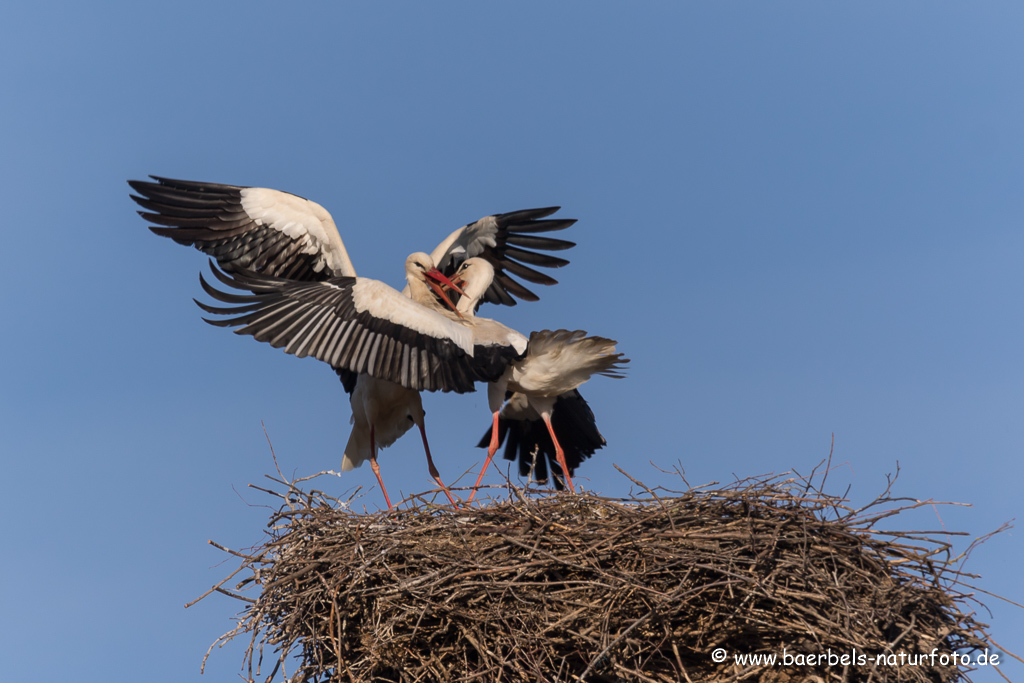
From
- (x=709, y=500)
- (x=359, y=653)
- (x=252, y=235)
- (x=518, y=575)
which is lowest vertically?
(x=359, y=653)

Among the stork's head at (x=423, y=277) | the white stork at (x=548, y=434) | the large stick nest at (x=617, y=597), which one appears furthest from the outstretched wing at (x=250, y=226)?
the large stick nest at (x=617, y=597)

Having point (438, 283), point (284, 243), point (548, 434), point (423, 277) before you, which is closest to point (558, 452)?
point (548, 434)

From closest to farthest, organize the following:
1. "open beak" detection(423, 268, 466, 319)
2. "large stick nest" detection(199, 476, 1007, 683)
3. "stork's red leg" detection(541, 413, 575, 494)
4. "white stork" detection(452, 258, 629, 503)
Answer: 1. "large stick nest" detection(199, 476, 1007, 683)
2. "white stork" detection(452, 258, 629, 503)
3. "stork's red leg" detection(541, 413, 575, 494)
4. "open beak" detection(423, 268, 466, 319)

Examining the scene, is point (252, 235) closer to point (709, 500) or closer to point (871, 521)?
point (709, 500)

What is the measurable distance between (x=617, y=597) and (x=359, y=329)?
258 cm

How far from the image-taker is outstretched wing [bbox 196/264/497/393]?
20.9 feet

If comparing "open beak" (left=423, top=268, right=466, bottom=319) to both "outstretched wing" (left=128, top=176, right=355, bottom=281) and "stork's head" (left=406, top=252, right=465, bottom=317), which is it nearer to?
"stork's head" (left=406, top=252, right=465, bottom=317)

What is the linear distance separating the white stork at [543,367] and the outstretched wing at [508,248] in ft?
3.81

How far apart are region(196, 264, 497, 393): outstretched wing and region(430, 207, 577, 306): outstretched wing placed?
6.93ft

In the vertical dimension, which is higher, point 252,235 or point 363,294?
point 252,235

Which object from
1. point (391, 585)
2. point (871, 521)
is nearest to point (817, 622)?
point (871, 521)

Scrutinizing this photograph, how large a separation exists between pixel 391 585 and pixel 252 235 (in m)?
3.52

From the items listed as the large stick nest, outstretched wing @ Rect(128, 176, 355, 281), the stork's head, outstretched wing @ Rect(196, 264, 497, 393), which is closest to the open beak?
the stork's head

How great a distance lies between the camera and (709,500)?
17.3 feet
